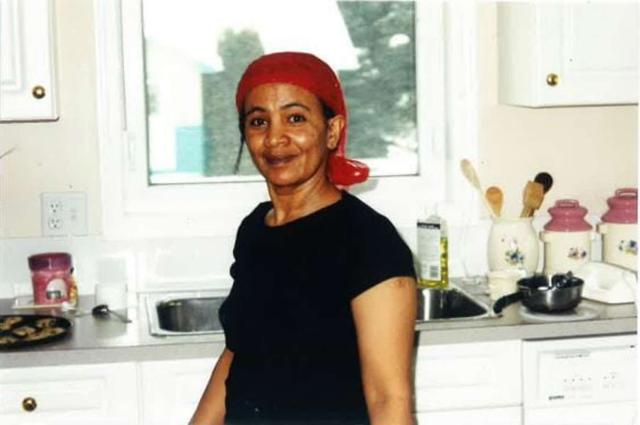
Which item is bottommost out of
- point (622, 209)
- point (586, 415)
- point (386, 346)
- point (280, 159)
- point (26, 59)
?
A: point (586, 415)

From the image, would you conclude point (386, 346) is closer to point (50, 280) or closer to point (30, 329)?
point (30, 329)

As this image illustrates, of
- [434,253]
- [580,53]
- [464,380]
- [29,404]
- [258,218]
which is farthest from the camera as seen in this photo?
[434,253]

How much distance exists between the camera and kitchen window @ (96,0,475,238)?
2.63 metres

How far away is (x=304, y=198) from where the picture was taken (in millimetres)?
1587

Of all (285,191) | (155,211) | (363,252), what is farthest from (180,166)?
(363,252)

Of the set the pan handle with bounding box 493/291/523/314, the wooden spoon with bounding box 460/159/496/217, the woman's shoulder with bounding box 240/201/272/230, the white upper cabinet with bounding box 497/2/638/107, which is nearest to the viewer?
the woman's shoulder with bounding box 240/201/272/230

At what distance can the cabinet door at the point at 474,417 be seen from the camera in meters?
→ 2.19

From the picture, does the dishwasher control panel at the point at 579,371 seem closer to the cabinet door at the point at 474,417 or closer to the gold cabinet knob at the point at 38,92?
the cabinet door at the point at 474,417

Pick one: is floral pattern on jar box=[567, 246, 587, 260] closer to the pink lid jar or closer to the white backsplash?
the white backsplash

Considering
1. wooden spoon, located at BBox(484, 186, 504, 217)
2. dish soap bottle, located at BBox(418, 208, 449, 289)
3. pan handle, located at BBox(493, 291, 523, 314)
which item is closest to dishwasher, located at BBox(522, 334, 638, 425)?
pan handle, located at BBox(493, 291, 523, 314)

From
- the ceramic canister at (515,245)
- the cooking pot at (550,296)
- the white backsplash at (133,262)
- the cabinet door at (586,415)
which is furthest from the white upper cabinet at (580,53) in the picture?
the white backsplash at (133,262)

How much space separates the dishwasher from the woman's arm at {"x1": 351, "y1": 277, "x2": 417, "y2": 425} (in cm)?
86

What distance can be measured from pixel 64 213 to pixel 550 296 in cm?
125

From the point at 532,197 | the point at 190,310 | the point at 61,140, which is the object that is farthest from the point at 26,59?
the point at 532,197
